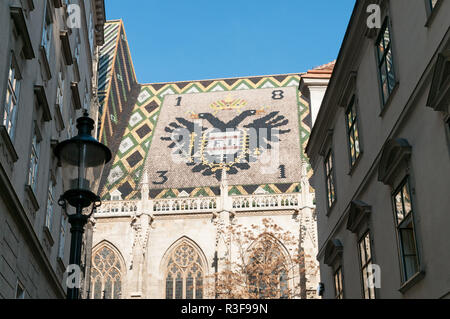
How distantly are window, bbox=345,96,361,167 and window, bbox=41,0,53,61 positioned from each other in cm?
539

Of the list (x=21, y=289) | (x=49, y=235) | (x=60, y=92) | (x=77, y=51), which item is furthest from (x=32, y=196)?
(x=77, y=51)

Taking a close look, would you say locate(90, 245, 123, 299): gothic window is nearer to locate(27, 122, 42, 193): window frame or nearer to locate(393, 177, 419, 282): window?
locate(27, 122, 42, 193): window frame

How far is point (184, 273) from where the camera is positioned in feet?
95.3

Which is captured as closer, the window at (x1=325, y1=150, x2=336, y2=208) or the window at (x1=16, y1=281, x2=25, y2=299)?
the window at (x1=16, y1=281, x2=25, y2=299)

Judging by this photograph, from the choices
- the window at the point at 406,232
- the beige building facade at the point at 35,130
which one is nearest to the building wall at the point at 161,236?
the beige building facade at the point at 35,130

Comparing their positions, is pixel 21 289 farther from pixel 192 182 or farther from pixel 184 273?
pixel 192 182

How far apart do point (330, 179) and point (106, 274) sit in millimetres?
18470

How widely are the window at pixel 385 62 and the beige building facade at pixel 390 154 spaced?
0.01 meters

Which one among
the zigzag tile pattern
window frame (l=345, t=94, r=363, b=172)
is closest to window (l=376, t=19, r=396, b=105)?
window frame (l=345, t=94, r=363, b=172)

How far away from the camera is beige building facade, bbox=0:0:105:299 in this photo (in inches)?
339
